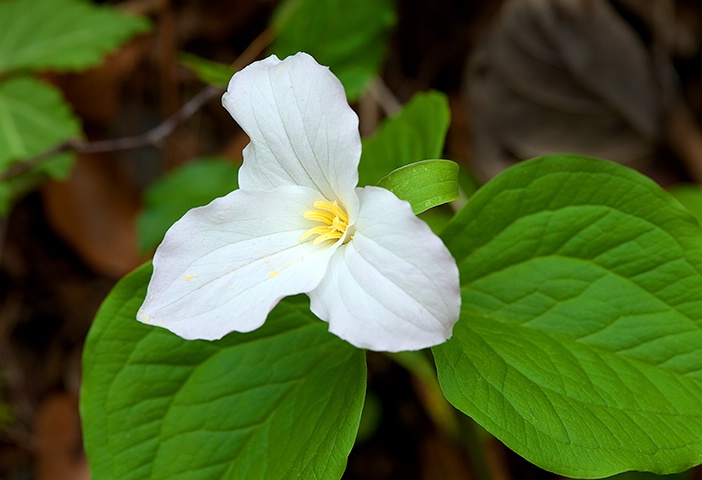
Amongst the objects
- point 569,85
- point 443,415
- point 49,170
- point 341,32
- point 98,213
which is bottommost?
point 443,415

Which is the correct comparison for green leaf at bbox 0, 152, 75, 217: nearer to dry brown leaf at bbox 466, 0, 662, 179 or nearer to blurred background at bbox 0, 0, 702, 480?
blurred background at bbox 0, 0, 702, 480

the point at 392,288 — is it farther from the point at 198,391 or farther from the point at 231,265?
the point at 198,391

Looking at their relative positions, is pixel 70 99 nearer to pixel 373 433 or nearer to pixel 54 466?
pixel 54 466

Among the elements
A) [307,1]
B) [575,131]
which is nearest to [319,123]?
[307,1]

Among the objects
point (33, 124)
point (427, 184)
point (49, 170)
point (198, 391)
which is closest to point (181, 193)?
point (49, 170)

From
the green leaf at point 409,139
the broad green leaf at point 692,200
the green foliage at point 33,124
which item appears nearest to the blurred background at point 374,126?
the green foliage at point 33,124

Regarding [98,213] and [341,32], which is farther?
[98,213]

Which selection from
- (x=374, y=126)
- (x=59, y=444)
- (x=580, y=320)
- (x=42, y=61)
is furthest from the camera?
(x=374, y=126)
